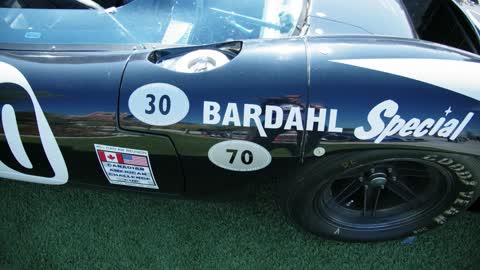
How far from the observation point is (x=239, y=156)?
1688mm

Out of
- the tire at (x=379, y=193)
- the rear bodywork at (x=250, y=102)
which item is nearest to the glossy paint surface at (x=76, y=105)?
the rear bodywork at (x=250, y=102)

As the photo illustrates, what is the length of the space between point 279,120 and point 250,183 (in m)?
0.31

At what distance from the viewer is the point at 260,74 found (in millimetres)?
1611

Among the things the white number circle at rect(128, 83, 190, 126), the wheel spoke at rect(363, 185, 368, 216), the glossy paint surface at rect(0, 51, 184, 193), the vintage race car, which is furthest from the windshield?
the wheel spoke at rect(363, 185, 368, 216)

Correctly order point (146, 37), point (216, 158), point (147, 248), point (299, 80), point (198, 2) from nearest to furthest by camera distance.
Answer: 1. point (299, 80)
2. point (216, 158)
3. point (146, 37)
4. point (198, 2)
5. point (147, 248)

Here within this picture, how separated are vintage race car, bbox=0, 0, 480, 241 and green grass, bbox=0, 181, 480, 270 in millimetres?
261

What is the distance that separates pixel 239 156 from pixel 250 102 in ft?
0.67

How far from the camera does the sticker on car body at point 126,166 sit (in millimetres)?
1720

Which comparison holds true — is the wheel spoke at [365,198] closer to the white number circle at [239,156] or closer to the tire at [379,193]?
the tire at [379,193]

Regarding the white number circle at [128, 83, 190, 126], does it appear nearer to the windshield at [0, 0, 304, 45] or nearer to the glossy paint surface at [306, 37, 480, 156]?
the windshield at [0, 0, 304, 45]

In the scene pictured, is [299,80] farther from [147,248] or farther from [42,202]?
[42,202]

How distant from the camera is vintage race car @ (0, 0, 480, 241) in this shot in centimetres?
160

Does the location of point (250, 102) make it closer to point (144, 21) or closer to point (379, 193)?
point (144, 21)

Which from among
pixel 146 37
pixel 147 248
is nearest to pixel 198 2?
pixel 146 37
